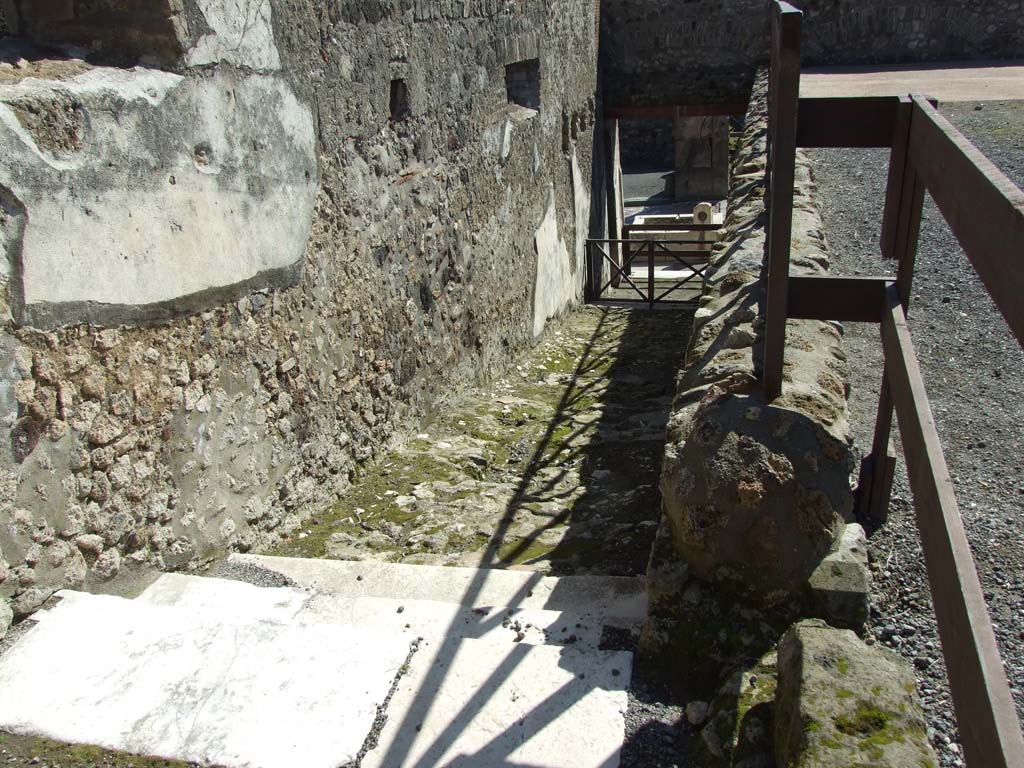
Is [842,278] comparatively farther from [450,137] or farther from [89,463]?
[450,137]

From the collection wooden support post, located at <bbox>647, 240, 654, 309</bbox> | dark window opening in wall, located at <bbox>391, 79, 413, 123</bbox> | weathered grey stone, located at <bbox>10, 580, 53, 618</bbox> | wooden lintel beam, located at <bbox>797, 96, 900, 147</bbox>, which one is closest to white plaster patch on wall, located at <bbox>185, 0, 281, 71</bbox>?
dark window opening in wall, located at <bbox>391, 79, 413, 123</bbox>

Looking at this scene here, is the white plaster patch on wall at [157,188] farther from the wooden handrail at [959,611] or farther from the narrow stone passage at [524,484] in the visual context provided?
the wooden handrail at [959,611]

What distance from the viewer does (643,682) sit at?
2264mm

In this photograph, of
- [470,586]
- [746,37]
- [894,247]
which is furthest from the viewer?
[746,37]

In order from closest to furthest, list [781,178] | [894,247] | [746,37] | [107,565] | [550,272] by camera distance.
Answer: [781,178] → [894,247] → [107,565] → [550,272] → [746,37]

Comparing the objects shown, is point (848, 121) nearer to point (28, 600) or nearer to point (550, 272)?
point (28, 600)

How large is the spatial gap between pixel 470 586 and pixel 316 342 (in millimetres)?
1416

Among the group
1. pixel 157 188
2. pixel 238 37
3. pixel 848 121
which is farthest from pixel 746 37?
pixel 157 188

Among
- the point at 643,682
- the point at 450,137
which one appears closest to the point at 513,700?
the point at 643,682

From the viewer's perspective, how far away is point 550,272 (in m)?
8.22

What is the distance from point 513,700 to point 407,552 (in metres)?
1.63

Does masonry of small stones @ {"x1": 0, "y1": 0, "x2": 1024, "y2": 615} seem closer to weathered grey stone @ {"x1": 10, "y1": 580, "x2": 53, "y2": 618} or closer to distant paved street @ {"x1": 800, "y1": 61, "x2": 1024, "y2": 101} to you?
weathered grey stone @ {"x1": 10, "y1": 580, "x2": 53, "y2": 618}

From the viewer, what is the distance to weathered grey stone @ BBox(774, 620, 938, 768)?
1.62 meters

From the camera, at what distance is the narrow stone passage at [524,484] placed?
12.2 feet
